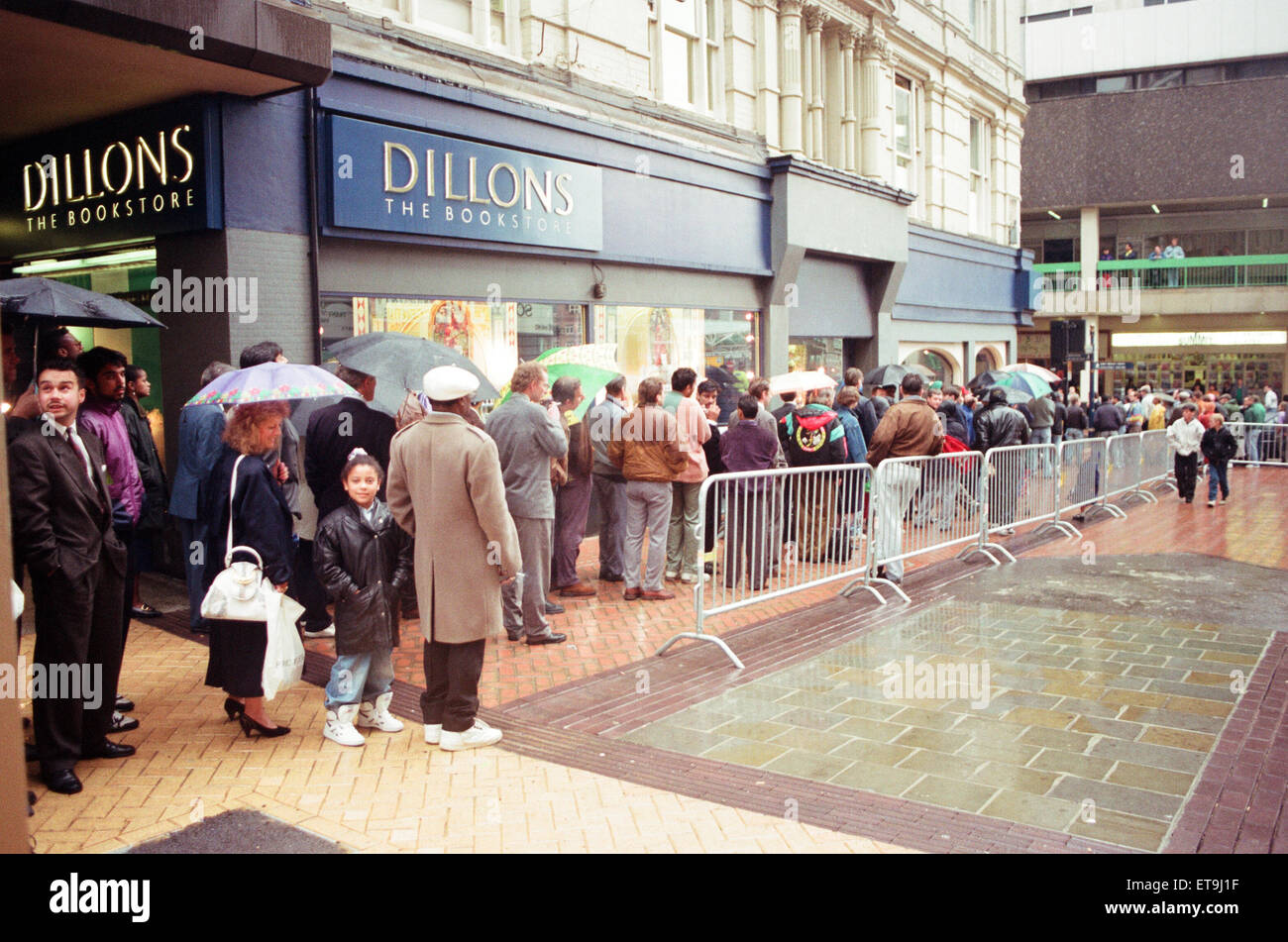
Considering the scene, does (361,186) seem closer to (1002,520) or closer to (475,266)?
(475,266)

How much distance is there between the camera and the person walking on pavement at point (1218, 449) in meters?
15.6

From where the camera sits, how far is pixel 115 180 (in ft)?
30.5

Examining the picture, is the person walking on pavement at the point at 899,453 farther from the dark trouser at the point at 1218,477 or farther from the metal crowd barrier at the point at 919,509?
the dark trouser at the point at 1218,477

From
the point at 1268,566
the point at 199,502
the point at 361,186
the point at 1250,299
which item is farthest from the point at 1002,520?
the point at 1250,299

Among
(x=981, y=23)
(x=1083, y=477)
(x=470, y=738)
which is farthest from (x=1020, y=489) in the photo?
(x=981, y=23)

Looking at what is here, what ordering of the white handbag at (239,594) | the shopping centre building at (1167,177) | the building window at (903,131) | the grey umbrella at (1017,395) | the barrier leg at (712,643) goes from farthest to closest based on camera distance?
the shopping centre building at (1167,177) < the building window at (903,131) < the grey umbrella at (1017,395) < the barrier leg at (712,643) < the white handbag at (239,594)

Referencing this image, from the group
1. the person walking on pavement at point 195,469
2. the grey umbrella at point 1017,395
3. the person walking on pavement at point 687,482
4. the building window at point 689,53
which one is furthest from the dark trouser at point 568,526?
the grey umbrella at point 1017,395

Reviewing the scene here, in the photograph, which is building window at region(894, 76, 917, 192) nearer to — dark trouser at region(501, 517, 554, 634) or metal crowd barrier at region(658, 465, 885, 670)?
metal crowd barrier at region(658, 465, 885, 670)

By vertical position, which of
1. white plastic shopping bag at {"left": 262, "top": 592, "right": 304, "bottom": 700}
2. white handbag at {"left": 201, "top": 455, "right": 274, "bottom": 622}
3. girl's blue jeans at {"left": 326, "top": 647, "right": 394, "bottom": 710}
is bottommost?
girl's blue jeans at {"left": 326, "top": 647, "right": 394, "bottom": 710}

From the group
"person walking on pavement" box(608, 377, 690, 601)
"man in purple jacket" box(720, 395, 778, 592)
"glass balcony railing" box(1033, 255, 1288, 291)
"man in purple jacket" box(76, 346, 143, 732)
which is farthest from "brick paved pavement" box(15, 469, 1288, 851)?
"glass balcony railing" box(1033, 255, 1288, 291)

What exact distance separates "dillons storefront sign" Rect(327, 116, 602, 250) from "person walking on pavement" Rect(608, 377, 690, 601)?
3.01 m

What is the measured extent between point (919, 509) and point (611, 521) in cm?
295

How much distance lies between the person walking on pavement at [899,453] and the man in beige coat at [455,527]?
4757 millimetres

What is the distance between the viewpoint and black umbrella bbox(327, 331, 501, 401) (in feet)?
22.9
